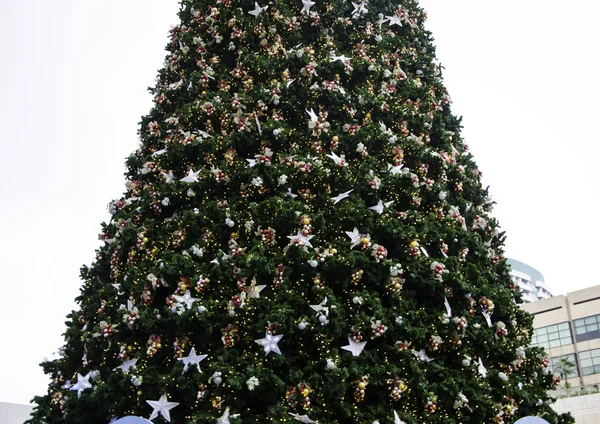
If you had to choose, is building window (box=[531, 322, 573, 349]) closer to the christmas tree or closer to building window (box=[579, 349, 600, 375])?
building window (box=[579, 349, 600, 375])

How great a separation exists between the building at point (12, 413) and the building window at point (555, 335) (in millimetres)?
42733

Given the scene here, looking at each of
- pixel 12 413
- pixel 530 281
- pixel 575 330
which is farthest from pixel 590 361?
pixel 530 281

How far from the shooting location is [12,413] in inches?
1008

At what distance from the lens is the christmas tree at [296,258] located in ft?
17.5

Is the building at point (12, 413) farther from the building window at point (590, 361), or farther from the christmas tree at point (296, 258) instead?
the building window at point (590, 361)

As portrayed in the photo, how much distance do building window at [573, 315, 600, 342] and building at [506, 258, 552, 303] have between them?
1614 inches

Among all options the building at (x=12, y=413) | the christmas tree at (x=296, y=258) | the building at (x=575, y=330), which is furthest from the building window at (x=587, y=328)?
the christmas tree at (x=296, y=258)

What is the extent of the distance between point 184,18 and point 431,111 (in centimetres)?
391

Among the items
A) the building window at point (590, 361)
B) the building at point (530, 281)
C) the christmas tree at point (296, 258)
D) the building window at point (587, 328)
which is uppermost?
the building at point (530, 281)

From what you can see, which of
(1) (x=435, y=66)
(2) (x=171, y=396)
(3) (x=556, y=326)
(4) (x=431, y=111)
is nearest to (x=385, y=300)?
(2) (x=171, y=396)

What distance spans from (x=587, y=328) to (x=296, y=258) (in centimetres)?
5198

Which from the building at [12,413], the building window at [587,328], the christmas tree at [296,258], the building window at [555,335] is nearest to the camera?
the christmas tree at [296,258]

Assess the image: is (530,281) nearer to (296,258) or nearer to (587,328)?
(587,328)

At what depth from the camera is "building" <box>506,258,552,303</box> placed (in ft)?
302
